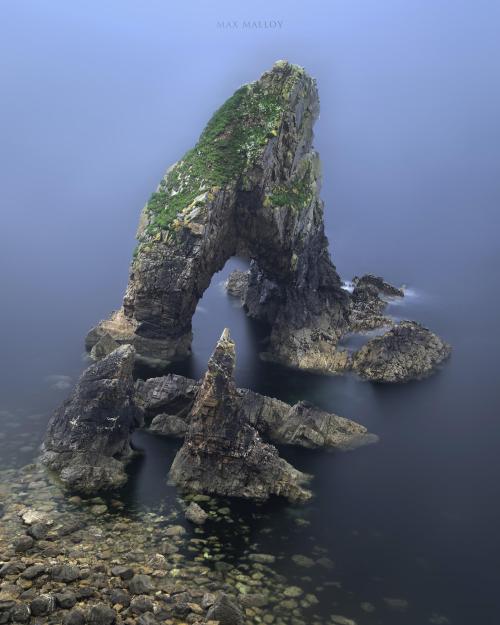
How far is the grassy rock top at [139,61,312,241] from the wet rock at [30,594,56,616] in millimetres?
42341

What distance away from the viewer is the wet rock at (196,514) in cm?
3550

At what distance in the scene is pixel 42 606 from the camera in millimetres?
25094

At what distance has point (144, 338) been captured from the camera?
65.4 meters

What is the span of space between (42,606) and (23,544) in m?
6.19

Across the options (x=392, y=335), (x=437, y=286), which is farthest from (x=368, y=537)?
(x=437, y=286)

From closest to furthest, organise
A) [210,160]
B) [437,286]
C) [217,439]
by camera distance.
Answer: [217,439]
[210,160]
[437,286]

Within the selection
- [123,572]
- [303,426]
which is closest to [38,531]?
[123,572]

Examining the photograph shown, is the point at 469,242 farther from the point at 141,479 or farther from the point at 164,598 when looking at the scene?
the point at 164,598

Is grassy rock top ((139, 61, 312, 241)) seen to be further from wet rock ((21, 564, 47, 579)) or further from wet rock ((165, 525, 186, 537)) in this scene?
wet rock ((21, 564, 47, 579))

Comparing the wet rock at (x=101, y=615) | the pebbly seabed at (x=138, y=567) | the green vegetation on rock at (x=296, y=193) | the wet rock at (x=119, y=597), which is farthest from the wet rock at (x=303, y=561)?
the green vegetation on rock at (x=296, y=193)

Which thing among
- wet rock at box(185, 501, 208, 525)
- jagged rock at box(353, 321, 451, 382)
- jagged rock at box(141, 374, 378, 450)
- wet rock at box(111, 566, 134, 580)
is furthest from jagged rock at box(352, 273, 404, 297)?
wet rock at box(111, 566, 134, 580)

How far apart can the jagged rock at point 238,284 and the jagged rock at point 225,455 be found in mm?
58112

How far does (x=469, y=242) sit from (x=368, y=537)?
11433 centimetres

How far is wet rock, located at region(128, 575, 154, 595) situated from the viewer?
92.5 feet
